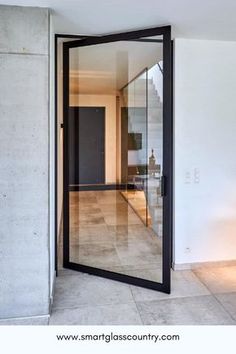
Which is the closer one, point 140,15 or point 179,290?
point 140,15

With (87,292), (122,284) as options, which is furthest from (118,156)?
(87,292)

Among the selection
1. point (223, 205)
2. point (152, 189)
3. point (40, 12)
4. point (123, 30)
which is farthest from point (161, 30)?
point (223, 205)

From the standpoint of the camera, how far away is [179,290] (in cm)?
323

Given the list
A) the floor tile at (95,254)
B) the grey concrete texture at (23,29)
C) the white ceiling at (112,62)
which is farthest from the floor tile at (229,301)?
the grey concrete texture at (23,29)

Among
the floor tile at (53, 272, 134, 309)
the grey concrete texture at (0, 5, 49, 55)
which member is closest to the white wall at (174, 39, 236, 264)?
the floor tile at (53, 272, 134, 309)

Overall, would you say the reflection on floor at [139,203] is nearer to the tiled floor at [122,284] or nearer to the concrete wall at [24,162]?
the tiled floor at [122,284]

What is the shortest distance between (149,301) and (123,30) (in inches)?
99.1

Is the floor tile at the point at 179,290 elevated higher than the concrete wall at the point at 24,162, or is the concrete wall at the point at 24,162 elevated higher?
the concrete wall at the point at 24,162

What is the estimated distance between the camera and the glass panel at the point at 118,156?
3611mm

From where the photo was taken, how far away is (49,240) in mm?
2760

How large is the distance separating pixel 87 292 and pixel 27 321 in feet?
2.17

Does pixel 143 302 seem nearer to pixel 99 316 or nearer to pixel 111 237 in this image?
pixel 99 316

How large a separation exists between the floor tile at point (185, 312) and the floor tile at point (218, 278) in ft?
0.82

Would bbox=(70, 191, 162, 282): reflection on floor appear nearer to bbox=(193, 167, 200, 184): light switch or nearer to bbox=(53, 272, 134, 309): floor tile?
bbox=(53, 272, 134, 309): floor tile
